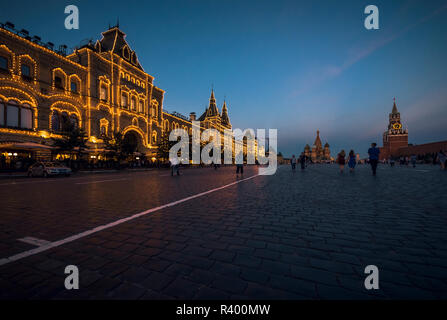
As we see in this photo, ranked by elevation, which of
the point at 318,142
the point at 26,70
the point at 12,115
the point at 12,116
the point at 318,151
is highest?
the point at 318,142

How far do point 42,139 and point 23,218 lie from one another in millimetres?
24770

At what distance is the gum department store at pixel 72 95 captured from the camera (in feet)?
64.8

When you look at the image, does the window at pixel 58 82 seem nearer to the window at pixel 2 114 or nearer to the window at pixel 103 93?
the window at pixel 103 93

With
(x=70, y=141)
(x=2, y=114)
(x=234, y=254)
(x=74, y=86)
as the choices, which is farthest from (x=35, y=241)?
(x=74, y=86)

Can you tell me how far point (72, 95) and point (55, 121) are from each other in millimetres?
4074

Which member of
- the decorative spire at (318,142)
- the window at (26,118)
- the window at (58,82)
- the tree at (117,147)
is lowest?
the tree at (117,147)

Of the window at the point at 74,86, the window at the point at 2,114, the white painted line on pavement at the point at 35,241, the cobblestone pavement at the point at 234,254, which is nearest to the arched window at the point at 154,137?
the window at the point at 74,86

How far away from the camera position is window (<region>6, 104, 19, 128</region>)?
19.6 metres

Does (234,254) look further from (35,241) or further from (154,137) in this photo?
(154,137)

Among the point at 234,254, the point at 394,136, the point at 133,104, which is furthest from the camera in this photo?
the point at 394,136

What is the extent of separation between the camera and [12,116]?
19938 mm

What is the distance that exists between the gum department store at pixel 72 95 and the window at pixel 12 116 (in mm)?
73

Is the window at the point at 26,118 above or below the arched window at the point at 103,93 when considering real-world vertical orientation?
below
